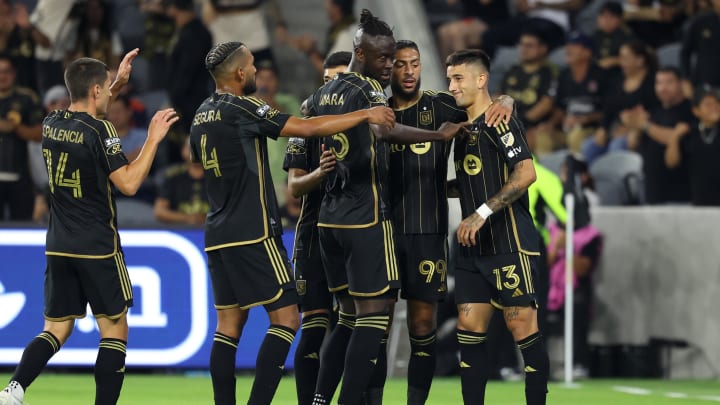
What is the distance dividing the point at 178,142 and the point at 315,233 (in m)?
7.47

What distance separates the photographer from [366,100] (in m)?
8.58

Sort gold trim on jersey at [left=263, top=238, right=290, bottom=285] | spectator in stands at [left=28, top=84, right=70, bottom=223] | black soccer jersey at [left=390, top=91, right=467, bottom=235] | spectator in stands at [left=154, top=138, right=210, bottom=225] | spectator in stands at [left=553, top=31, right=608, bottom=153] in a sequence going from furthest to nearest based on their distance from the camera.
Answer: spectator in stands at [left=553, top=31, right=608, bottom=153] < spectator in stands at [left=28, top=84, right=70, bottom=223] < spectator in stands at [left=154, top=138, right=210, bottom=225] < black soccer jersey at [left=390, top=91, right=467, bottom=235] < gold trim on jersey at [left=263, top=238, right=290, bottom=285]

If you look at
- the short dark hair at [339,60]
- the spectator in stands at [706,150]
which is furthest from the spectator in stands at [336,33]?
the short dark hair at [339,60]

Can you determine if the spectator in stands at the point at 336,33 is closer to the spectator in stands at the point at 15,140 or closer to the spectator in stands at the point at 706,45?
the spectator in stands at the point at 15,140

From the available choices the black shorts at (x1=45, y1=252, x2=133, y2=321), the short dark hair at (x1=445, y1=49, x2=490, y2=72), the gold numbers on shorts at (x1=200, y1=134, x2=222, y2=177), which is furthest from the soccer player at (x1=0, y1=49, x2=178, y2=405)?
the short dark hair at (x1=445, y1=49, x2=490, y2=72)

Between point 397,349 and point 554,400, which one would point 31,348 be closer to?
point 554,400

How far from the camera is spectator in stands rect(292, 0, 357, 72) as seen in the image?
54.7 feet

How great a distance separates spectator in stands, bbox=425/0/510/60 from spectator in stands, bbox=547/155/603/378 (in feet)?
13.9

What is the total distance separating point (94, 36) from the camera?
665 inches

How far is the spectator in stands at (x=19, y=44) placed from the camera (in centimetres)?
1645

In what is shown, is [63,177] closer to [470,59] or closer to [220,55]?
[220,55]

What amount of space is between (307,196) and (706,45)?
7.98 m

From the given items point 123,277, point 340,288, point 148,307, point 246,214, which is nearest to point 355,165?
point 246,214

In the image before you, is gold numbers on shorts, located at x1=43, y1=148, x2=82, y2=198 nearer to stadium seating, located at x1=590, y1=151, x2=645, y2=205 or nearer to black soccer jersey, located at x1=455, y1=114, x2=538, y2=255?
black soccer jersey, located at x1=455, y1=114, x2=538, y2=255
